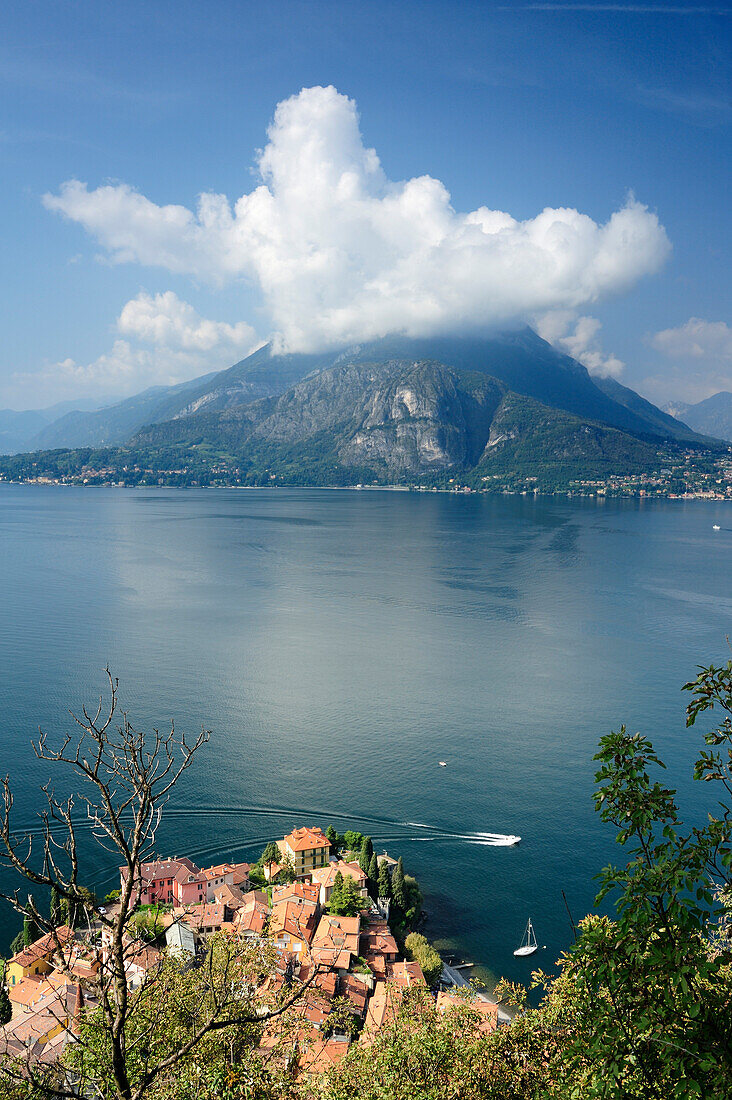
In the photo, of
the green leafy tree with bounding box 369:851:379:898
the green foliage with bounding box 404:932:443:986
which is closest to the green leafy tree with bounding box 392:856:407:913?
the green leafy tree with bounding box 369:851:379:898

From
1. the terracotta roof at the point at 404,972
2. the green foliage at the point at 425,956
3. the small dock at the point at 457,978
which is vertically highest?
the terracotta roof at the point at 404,972

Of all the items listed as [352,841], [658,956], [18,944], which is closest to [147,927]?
[658,956]

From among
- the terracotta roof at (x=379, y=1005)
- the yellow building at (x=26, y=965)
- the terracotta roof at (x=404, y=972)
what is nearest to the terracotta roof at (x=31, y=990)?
the yellow building at (x=26, y=965)

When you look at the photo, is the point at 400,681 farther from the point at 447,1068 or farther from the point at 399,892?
the point at 447,1068

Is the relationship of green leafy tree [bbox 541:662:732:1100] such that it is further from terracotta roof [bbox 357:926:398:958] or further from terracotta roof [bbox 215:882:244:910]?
terracotta roof [bbox 215:882:244:910]

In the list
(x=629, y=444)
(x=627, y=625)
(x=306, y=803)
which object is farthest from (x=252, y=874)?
(x=629, y=444)

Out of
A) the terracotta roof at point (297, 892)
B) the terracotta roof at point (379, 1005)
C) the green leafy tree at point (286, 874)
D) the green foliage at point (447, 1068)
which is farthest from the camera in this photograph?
the green leafy tree at point (286, 874)

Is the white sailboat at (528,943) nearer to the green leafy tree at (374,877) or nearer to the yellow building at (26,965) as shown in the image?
the green leafy tree at (374,877)
